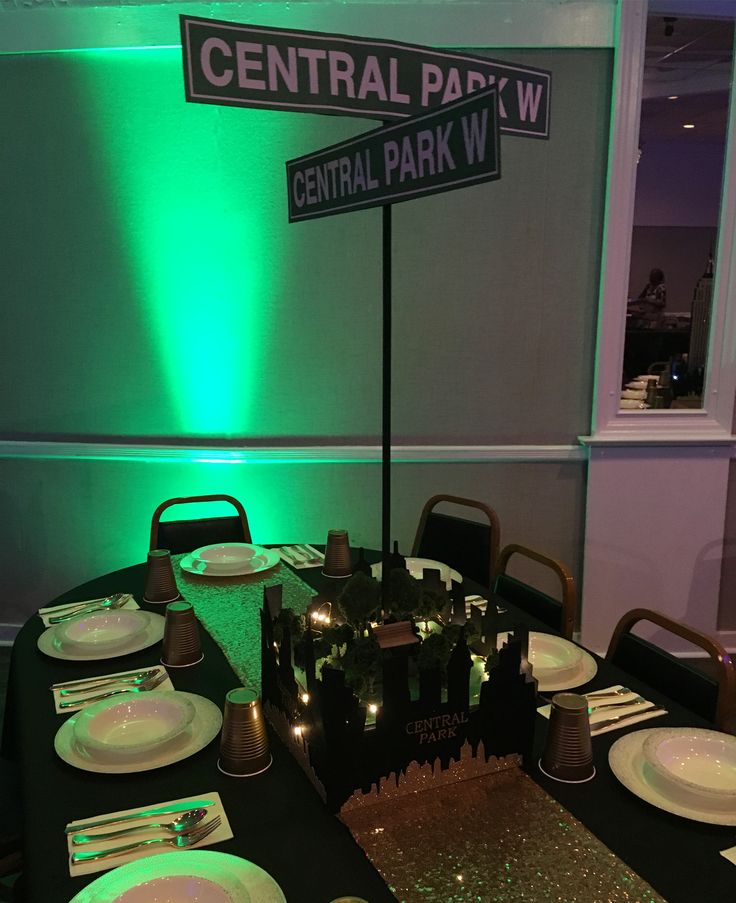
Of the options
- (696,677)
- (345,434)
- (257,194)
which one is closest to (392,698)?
(696,677)

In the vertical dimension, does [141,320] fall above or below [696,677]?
above

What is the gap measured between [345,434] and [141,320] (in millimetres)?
972

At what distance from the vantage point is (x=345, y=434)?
3084mm

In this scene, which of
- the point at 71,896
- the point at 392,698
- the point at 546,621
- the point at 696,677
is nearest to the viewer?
the point at 71,896

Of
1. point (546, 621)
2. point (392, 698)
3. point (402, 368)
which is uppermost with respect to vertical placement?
point (402, 368)

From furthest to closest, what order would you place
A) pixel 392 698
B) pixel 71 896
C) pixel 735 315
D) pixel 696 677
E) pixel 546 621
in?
1. pixel 735 315
2. pixel 546 621
3. pixel 696 677
4. pixel 392 698
5. pixel 71 896

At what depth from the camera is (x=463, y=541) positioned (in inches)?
93.3

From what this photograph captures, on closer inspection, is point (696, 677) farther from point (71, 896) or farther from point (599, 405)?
point (599, 405)

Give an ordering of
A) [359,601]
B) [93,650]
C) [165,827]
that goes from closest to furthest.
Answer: [165,827]
[359,601]
[93,650]

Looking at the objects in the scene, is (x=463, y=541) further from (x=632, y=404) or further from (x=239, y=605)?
(x=632, y=404)

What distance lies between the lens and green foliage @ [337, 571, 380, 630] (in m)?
1.20

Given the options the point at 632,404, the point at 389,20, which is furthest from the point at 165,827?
the point at 389,20

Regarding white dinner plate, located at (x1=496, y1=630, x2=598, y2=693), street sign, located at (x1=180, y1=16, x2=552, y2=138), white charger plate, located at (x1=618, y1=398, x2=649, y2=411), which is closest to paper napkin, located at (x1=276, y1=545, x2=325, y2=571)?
white dinner plate, located at (x1=496, y1=630, x2=598, y2=693)

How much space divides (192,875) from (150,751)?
287 millimetres
